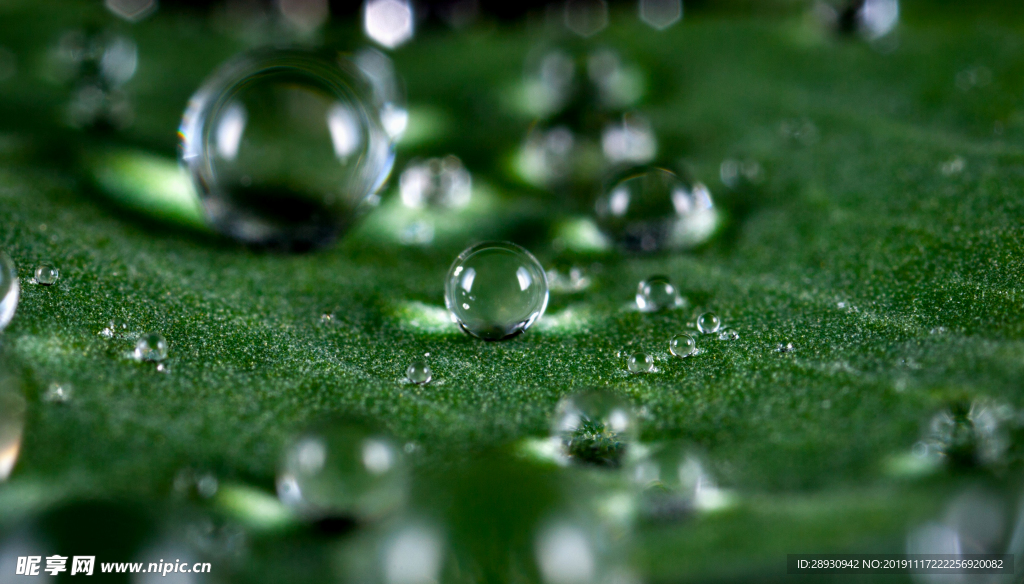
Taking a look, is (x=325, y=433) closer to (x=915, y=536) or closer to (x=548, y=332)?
(x=548, y=332)

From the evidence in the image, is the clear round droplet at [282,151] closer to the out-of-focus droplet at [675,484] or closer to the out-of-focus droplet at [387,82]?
the out-of-focus droplet at [387,82]

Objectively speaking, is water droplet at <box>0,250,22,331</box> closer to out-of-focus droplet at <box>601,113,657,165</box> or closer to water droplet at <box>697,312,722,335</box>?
water droplet at <box>697,312,722,335</box>

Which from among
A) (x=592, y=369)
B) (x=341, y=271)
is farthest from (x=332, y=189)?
(x=592, y=369)

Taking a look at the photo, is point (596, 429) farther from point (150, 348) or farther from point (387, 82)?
point (387, 82)

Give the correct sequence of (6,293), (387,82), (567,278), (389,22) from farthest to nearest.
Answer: (389,22)
(387,82)
(567,278)
(6,293)

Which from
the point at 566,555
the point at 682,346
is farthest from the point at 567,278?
the point at 566,555

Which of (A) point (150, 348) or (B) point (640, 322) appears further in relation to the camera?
(B) point (640, 322)

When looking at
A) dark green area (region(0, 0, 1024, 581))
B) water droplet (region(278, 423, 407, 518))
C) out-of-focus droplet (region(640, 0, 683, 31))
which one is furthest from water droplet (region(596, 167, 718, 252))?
out-of-focus droplet (region(640, 0, 683, 31))
